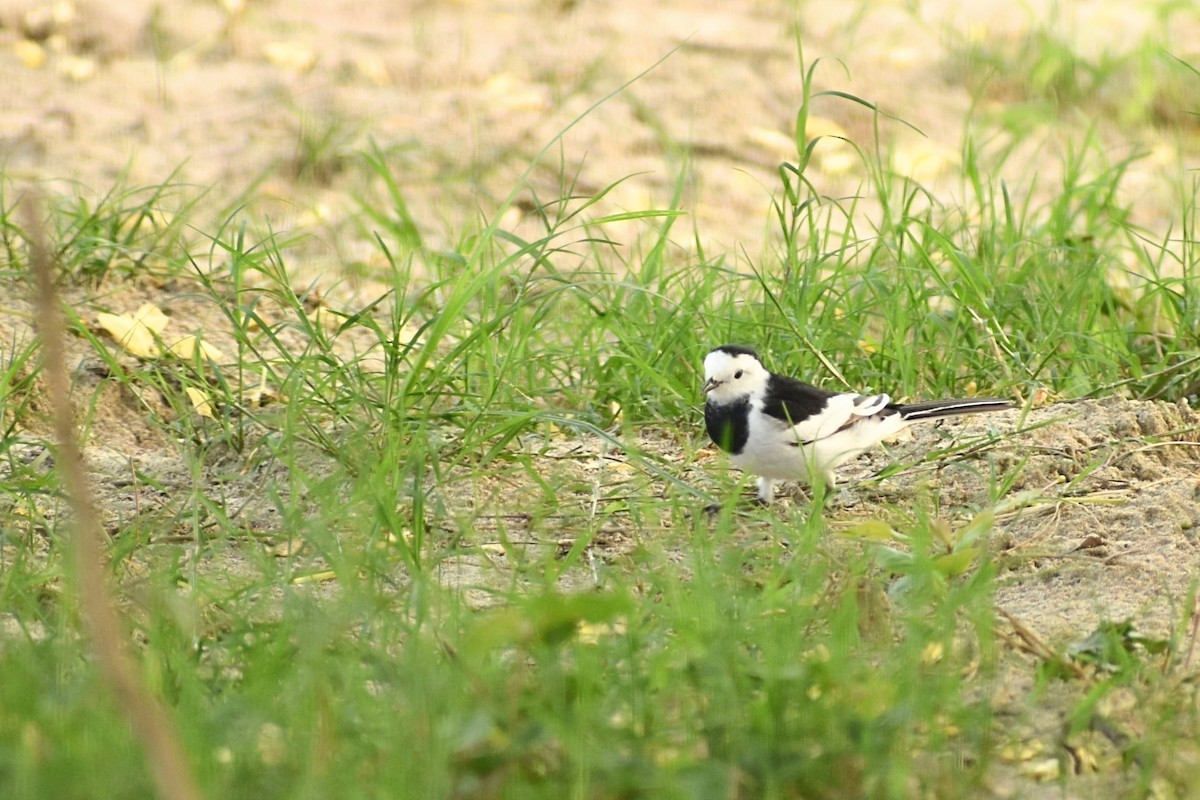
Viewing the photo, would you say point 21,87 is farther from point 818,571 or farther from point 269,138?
point 818,571

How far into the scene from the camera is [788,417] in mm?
3590

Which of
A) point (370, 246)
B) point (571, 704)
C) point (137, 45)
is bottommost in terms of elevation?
point (571, 704)

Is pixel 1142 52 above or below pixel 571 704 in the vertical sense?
above

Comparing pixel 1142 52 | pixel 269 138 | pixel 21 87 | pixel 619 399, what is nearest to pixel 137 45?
pixel 21 87

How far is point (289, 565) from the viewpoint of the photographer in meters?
3.15

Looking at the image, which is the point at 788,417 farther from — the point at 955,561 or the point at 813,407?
the point at 955,561

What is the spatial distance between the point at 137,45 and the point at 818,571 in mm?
5459

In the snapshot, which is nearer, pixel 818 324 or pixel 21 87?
pixel 818 324

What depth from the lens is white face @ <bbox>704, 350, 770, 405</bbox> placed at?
3.72m

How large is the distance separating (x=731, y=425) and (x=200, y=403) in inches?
57.9

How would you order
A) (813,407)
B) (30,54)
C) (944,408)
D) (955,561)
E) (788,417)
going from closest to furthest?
(955,561) < (788,417) < (813,407) < (944,408) < (30,54)

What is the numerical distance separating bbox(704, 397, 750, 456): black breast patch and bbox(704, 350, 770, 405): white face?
31 millimetres

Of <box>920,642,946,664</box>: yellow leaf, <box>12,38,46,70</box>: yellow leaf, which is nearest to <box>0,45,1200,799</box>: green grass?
<box>920,642,946,664</box>: yellow leaf

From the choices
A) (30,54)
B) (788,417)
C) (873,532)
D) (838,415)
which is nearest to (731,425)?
(788,417)
